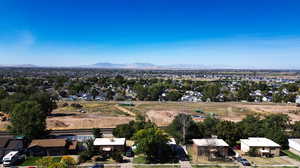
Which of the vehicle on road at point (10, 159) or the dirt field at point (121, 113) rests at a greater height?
the vehicle on road at point (10, 159)

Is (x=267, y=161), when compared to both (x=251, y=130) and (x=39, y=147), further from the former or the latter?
(x=39, y=147)

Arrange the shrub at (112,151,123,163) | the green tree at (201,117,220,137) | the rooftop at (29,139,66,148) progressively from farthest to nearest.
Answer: the green tree at (201,117,220,137) → the rooftop at (29,139,66,148) → the shrub at (112,151,123,163)

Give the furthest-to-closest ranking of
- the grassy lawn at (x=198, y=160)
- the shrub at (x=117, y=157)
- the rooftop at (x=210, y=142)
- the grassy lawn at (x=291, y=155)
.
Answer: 1. the rooftop at (x=210, y=142)
2. the grassy lawn at (x=291, y=155)
3. the grassy lawn at (x=198, y=160)
4. the shrub at (x=117, y=157)

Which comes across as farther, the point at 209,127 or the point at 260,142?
the point at 209,127

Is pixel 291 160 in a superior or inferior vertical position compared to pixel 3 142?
inferior

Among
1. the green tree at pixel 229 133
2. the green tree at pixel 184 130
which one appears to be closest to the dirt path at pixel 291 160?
the green tree at pixel 229 133

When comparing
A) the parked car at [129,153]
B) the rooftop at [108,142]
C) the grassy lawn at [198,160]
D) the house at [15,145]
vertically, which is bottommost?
the grassy lawn at [198,160]

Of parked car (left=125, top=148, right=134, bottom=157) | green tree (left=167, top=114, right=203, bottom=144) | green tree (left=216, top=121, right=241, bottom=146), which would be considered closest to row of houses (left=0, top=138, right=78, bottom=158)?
parked car (left=125, top=148, right=134, bottom=157)

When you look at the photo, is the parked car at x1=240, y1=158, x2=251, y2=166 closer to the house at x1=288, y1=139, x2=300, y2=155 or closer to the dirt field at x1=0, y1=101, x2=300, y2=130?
the house at x1=288, y1=139, x2=300, y2=155

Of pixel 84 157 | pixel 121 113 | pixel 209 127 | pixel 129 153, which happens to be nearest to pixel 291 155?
pixel 209 127

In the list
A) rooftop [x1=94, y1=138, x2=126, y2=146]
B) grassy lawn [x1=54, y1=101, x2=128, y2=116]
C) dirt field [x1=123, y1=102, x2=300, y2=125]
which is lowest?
grassy lawn [x1=54, y1=101, x2=128, y2=116]

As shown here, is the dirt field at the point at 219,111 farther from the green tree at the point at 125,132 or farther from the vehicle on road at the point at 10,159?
the vehicle on road at the point at 10,159
